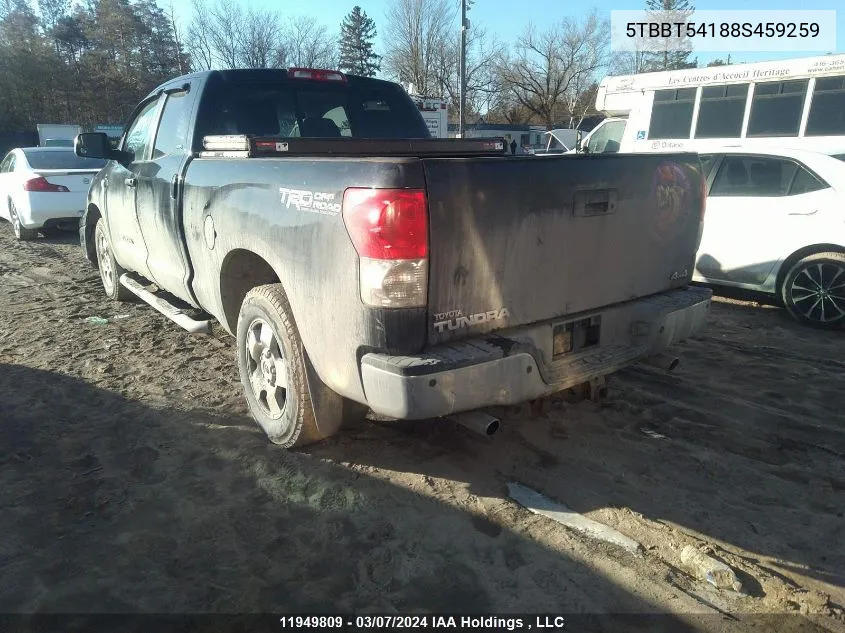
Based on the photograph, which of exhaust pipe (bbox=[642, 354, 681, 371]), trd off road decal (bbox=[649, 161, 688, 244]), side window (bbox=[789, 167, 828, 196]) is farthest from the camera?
side window (bbox=[789, 167, 828, 196])

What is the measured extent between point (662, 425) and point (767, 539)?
1.13 metres

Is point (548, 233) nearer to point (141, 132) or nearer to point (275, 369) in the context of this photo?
point (275, 369)

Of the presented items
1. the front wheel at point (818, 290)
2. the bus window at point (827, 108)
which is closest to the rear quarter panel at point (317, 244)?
the front wheel at point (818, 290)

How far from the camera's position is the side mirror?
202 inches

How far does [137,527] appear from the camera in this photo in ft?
9.35

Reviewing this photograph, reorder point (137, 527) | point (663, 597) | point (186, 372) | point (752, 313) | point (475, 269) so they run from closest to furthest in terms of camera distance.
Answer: point (663, 597) → point (475, 269) → point (137, 527) → point (186, 372) → point (752, 313)

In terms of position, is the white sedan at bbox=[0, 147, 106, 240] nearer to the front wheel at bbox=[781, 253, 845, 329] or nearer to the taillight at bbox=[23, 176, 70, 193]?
the taillight at bbox=[23, 176, 70, 193]

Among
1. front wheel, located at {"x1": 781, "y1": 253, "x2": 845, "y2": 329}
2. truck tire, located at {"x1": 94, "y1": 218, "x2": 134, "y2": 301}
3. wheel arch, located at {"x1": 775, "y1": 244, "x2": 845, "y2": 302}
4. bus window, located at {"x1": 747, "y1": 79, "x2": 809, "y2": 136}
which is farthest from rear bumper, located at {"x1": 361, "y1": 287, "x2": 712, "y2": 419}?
bus window, located at {"x1": 747, "y1": 79, "x2": 809, "y2": 136}

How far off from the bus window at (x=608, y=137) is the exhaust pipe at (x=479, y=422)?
1146 centimetres

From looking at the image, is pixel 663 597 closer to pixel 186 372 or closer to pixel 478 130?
pixel 186 372

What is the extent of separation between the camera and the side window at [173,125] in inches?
173

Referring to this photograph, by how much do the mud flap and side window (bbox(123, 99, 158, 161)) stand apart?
9.56 ft

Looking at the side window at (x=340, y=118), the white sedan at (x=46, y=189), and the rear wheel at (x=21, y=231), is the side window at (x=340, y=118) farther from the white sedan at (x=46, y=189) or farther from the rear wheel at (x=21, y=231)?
the rear wheel at (x=21, y=231)

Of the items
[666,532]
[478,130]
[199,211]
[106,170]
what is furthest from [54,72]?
[666,532]
